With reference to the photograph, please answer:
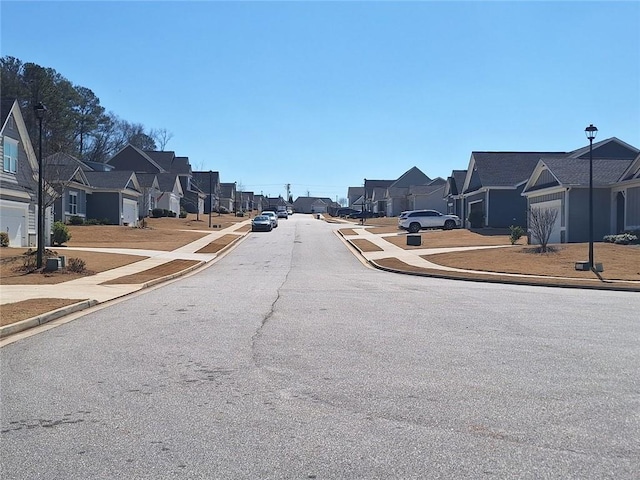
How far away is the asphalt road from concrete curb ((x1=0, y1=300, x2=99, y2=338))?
2.01 ft

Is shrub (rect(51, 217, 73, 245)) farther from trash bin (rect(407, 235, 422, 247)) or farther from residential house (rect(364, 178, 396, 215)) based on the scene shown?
residential house (rect(364, 178, 396, 215))

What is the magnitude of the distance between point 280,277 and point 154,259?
33.0 feet

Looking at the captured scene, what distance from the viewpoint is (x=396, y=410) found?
6.64 meters

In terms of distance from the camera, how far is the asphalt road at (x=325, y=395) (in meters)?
5.28

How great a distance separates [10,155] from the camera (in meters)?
32.6

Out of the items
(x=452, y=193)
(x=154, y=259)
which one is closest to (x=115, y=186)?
(x=154, y=259)

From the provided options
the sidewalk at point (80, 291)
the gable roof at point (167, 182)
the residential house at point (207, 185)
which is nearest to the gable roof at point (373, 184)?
the residential house at point (207, 185)

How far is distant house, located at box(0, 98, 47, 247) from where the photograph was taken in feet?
104

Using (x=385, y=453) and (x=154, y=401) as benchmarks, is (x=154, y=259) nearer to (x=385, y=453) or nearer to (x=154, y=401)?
(x=154, y=401)

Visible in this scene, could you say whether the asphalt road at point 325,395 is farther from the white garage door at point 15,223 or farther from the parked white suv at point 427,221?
the parked white suv at point 427,221

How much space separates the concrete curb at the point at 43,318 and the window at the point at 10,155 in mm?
18742

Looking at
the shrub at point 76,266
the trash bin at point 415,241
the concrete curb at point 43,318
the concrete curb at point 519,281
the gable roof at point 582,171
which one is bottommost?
the concrete curb at point 43,318

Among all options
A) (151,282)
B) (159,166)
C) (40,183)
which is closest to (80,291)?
(151,282)

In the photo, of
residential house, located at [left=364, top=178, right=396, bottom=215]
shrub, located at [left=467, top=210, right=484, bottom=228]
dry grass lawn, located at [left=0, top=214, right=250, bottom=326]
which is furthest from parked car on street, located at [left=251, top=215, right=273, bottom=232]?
residential house, located at [left=364, top=178, right=396, bottom=215]
